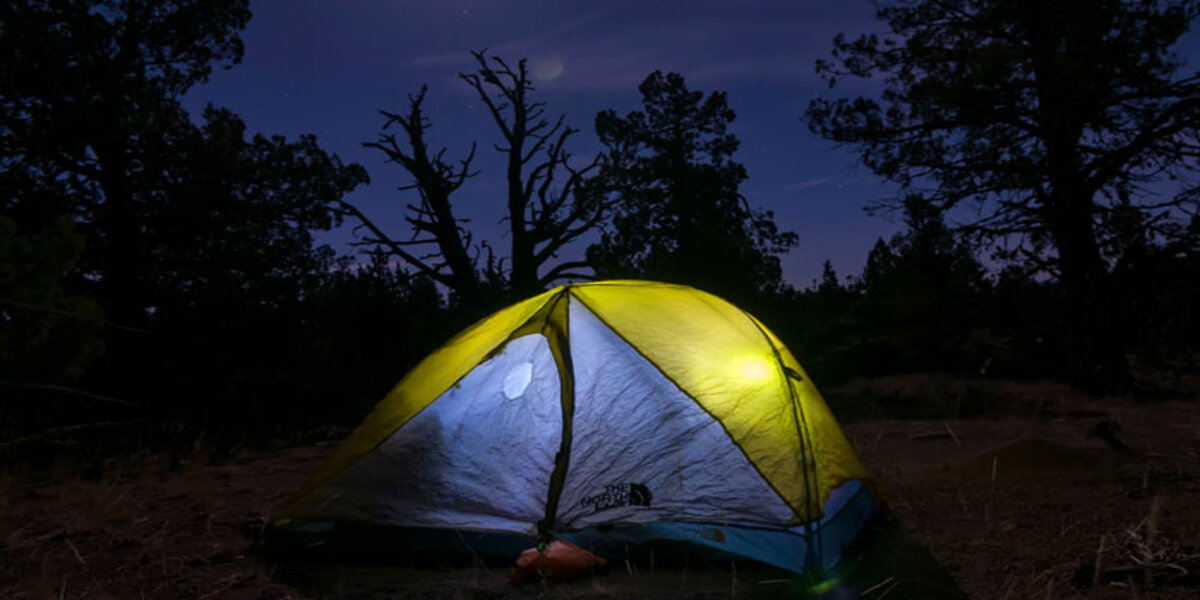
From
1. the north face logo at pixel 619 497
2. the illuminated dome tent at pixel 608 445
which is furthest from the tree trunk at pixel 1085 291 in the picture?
the north face logo at pixel 619 497

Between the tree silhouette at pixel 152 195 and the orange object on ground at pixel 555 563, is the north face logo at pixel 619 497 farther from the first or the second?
the tree silhouette at pixel 152 195

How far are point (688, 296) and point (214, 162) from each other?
1094 centimetres

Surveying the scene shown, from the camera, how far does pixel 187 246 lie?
42.3ft

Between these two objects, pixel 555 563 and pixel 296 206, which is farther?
pixel 296 206

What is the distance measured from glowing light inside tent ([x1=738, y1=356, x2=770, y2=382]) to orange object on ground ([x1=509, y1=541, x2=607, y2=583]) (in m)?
1.50

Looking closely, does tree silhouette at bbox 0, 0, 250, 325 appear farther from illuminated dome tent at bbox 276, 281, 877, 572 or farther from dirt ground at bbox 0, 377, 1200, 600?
illuminated dome tent at bbox 276, 281, 877, 572

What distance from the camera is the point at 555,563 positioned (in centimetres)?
414

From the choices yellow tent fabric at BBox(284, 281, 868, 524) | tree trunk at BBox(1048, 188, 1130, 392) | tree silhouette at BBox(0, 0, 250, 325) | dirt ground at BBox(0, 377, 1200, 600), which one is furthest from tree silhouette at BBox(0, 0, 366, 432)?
tree trunk at BBox(1048, 188, 1130, 392)

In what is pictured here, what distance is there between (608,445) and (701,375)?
0.76 m

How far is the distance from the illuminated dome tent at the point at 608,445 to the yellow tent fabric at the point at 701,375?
0.01 m

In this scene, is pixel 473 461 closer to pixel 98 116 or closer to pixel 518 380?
pixel 518 380

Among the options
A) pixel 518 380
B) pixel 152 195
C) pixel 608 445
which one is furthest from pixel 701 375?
pixel 152 195

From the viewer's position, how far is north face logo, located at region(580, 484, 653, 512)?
4.40 meters

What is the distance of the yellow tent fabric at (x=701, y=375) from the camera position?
169 inches
